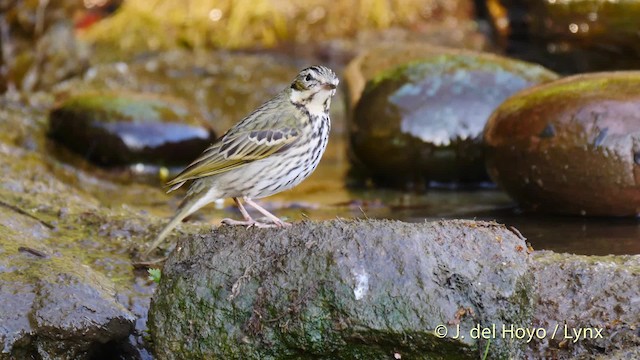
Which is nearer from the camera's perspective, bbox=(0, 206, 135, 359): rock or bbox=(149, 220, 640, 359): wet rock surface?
bbox=(149, 220, 640, 359): wet rock surface

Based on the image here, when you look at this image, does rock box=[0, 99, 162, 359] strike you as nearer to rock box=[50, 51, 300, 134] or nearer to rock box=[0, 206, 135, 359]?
rock box=[0, 206, 135, 359]

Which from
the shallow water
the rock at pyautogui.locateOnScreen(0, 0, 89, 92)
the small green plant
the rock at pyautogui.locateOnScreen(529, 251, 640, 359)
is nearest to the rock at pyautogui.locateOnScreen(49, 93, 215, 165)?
the shallow water

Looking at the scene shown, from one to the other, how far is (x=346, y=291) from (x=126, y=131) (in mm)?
6547

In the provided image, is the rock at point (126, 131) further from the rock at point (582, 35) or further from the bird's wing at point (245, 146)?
the bird's wing at point (245, 146)

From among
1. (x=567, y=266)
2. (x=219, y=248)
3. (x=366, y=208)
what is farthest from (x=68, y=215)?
(x=567, y=266)

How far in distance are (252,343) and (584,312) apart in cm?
180

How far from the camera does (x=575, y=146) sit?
25.4ft

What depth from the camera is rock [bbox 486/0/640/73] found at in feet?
37.0

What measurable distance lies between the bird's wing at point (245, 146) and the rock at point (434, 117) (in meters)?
4.13

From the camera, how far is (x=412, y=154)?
9.80 metres

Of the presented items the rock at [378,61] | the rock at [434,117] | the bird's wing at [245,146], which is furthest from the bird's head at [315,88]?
the rock at [378,61]

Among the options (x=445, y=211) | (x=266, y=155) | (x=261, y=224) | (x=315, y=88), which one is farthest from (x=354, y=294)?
(x=445, y=211)

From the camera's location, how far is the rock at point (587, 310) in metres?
5.30

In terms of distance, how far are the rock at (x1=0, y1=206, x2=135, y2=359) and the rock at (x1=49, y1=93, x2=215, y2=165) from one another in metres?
5.17
